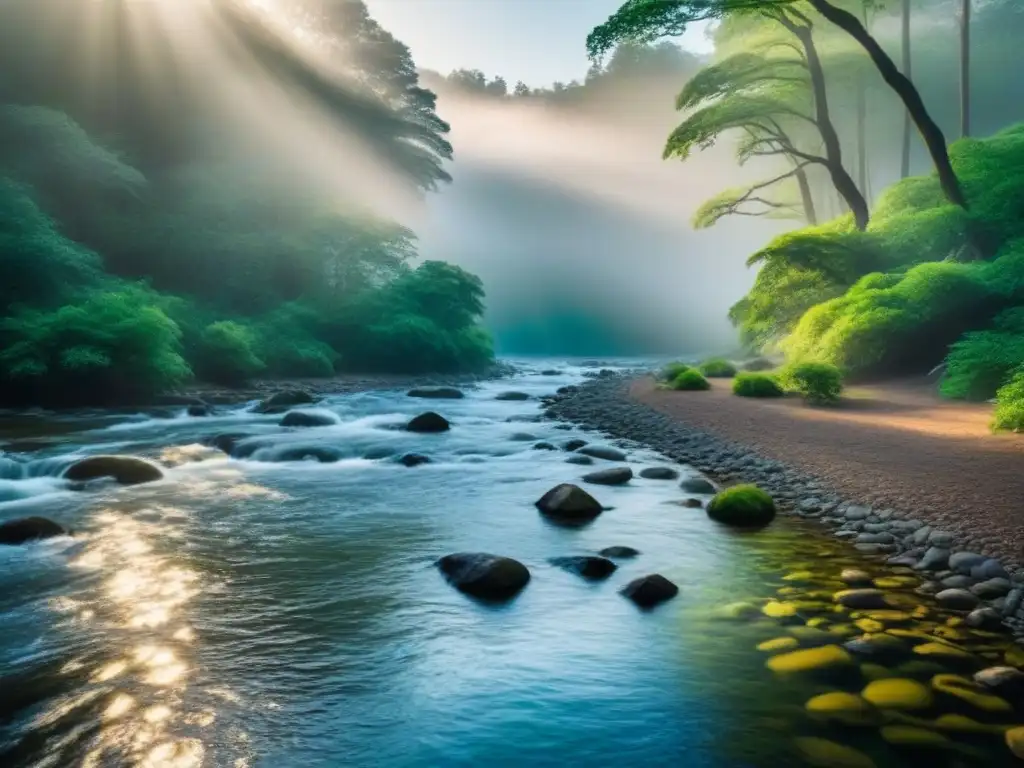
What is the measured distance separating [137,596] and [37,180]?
24.6 meters

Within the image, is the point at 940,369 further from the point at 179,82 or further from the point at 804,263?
the point at 179,82

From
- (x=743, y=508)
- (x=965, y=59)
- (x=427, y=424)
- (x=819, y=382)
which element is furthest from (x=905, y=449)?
(x=965, y=59)

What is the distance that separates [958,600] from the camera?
5430mm

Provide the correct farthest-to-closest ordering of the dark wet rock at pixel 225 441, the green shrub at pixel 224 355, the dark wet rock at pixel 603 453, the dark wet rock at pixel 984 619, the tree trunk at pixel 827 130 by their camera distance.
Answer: the green shrub at pixel 224 355 → the tree trunk at pixel 827 130 → the dark wet rock at pixel 225 441 → the dark wet rock at pixel 603 453 → the dark wet rock at pixel 984 619

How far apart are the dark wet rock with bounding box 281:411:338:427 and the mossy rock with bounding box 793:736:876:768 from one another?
14097mm

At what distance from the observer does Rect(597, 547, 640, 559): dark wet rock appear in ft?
22.8

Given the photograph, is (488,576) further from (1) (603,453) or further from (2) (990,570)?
(1) (603,453)

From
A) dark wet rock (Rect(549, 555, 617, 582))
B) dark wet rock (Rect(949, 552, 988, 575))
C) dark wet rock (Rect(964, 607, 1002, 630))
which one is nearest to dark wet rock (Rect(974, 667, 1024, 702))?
dark wet rock (Rect(964, 607, 1002, 630))

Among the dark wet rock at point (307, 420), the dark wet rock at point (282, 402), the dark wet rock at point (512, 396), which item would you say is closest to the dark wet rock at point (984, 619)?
the dark wet rock at point (307, 420)

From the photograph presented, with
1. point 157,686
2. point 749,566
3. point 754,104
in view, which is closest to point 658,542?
point 749,566

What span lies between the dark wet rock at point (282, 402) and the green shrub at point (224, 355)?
3440mm

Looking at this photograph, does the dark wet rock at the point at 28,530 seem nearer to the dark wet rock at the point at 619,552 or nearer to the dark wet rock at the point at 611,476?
the dark wet rock at the point at 619,552

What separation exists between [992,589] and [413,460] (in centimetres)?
875

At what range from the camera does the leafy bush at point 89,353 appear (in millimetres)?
17547
